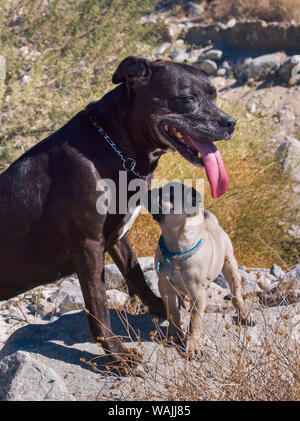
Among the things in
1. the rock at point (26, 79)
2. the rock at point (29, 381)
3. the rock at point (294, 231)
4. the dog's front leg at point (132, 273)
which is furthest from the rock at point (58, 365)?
the rock at point (26, 79)

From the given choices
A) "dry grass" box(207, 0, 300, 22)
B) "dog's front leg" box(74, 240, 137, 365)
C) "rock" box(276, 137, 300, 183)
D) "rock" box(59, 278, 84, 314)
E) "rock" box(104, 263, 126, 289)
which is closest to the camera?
"dog's front leg" box(74, 240, 137, 365)

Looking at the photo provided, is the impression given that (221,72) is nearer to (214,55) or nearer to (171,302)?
(214,55)

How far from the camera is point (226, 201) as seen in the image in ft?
17.8

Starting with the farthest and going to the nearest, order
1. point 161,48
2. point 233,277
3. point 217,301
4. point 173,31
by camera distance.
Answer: point 173,31 → point 161,48 → point 217,301 → point 233,277

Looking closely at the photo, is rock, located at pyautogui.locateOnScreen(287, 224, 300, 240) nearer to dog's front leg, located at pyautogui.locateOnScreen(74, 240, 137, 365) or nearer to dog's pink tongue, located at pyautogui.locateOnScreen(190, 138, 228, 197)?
dog's pink tongue, located at pyautogui.locateOnScreen(190, 138, 228, 197)

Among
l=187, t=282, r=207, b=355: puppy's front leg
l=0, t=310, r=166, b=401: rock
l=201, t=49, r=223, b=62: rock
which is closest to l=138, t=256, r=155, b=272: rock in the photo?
l=0, t=310, r=166, b=401: rock

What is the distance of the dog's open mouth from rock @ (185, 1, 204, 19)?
13.5 meters

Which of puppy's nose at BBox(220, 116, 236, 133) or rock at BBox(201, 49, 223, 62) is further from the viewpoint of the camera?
rock at BBox(201, 49, 223, 62)

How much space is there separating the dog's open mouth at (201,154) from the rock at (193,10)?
1350cm

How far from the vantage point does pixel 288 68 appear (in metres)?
10.8

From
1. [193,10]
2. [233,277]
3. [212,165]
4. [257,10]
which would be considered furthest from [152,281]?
[193,10]

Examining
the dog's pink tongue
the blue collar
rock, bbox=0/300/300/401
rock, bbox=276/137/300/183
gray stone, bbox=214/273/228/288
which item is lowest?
rock, bbox=276/137/300/183

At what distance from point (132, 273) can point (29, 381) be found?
3.04 feet

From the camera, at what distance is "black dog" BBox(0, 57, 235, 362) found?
108 inches
